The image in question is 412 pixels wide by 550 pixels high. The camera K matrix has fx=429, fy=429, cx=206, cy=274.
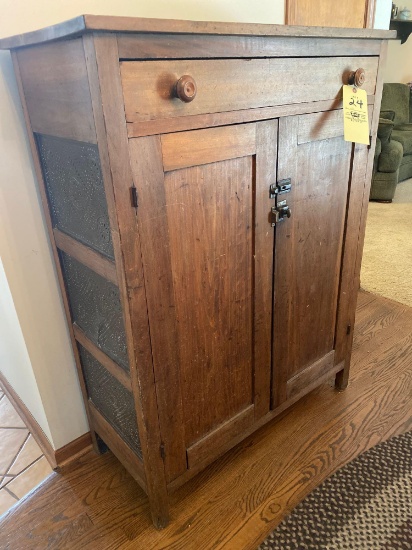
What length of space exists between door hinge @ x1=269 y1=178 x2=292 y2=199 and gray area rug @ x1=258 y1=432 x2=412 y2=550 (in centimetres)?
88

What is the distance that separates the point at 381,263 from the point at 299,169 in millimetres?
1769

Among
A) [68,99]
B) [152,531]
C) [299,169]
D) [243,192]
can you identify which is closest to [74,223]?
[68,99]

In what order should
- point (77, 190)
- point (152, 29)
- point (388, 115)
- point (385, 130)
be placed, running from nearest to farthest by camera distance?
1. point (152, 29)
2. point (77, 190)
3. point (385, 130)
4. point (388, 115)

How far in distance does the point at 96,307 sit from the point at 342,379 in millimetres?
1024

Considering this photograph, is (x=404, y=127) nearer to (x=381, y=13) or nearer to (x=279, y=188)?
(x=381, y=13)

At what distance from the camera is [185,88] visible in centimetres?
79

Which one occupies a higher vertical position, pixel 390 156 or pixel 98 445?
pixel 390 156

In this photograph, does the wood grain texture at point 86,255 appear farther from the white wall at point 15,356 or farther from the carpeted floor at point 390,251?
the carpeted floor at point 390,251

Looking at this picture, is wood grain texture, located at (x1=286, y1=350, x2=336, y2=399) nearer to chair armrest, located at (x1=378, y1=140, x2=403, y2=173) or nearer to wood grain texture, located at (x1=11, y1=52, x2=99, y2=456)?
wood grain texture, located at (x1=11, y1=52, x2=99, y2=456)

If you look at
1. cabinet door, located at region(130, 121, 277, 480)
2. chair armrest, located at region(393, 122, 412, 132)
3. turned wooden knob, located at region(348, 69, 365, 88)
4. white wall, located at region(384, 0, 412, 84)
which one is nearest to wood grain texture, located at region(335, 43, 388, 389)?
turned wooden knob, located at region(348, 69, 365, 88)

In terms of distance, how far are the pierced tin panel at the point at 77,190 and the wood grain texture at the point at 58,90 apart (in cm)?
3

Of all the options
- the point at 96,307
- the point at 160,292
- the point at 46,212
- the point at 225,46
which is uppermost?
the point at 225,46

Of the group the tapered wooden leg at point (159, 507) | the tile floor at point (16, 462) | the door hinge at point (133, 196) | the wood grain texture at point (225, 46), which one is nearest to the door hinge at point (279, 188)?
the wood grain texture at point (225, 46)

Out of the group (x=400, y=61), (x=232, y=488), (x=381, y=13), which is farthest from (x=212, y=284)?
(x=400, y=61)
